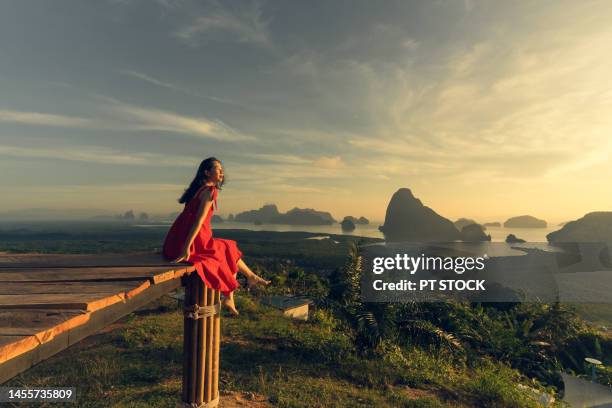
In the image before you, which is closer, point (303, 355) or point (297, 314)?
point (303, 355)

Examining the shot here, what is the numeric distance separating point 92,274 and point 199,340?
147 cm

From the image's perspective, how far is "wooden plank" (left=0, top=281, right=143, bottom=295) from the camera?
2459 mm

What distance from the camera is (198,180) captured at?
4.29 meters

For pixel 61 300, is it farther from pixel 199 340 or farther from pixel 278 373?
pixel 278 373

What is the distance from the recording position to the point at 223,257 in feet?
13.7

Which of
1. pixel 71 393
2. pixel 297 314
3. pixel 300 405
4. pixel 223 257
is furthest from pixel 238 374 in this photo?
pixel 297 314

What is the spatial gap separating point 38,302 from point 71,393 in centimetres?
425

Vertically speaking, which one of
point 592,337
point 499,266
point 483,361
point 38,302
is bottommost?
point 499,266

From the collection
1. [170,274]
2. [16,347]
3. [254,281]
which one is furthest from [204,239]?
[16,347]

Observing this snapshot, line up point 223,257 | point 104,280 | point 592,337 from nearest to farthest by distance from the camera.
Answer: point 104,280, point 223,257, point 592,337

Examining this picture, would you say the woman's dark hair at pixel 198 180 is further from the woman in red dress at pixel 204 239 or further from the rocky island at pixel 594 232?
the rocky island at pixel 594 232

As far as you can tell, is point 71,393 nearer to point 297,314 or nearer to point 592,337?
point 297,314

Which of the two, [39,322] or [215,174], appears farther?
[215,174]

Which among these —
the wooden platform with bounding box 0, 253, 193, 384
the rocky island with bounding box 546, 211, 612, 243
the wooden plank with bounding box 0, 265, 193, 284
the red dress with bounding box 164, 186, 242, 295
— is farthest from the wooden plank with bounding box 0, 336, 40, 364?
the rocky island with bounding box 546, 211, 612, 243
